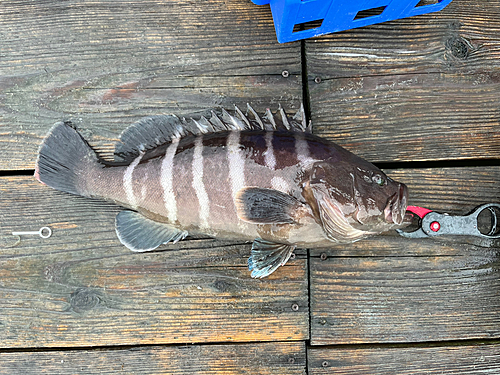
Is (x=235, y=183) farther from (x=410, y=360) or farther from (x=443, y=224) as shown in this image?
(x=410, y=360)

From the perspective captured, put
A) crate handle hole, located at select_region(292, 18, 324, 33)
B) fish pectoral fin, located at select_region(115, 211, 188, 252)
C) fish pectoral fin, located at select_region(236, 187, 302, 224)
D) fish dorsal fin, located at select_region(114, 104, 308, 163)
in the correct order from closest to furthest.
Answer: fish pectoral fin, located at select_region(236, 187, 302, 224)
fish dorsal fin, located at select_region(114, 104, 308, 163)
fish pectoral fin, located at select_region(115, 211, 188, 252)
crate handle hole, located at select_region(292, 18, 324, 33)

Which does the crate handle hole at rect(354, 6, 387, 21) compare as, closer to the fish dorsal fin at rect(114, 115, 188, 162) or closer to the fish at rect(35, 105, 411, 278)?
the fish at rect(35, 105, 411, 278)

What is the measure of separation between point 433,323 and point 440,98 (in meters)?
1.24

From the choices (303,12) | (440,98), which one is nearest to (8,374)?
(303,12)

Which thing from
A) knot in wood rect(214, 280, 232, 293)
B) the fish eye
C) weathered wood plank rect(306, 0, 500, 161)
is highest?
weathered wood plank rect(306, 0, 500, 161)

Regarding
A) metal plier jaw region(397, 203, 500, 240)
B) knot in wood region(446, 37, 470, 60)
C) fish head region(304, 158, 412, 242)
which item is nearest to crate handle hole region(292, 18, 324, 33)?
knot in wood region(446, 37, 470, 60)

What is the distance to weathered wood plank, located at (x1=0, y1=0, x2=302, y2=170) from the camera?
5.94 ft

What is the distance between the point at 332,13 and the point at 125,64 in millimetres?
1106

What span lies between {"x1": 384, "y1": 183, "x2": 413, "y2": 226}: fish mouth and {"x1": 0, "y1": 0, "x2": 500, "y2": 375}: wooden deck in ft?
1.21

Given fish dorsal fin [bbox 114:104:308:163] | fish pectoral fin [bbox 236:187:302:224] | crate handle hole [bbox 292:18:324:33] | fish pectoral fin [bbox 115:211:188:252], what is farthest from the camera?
crate handle hole [bbox 292:18:324:33]

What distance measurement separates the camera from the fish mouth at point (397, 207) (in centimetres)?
146

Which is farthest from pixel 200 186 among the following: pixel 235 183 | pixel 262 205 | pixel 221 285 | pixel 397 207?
pixel 397 207

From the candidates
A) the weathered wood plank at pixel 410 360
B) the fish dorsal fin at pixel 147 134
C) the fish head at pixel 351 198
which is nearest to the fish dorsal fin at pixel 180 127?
the fish dorsal fin at pixel 147 134

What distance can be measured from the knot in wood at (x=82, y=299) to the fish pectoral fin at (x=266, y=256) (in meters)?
0.91
